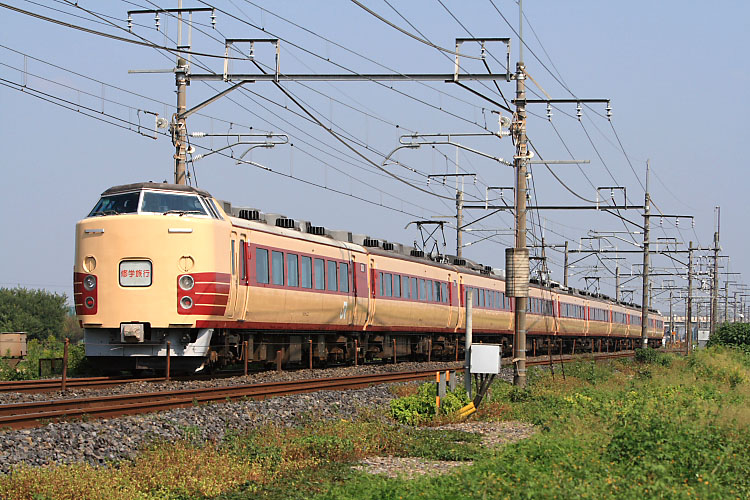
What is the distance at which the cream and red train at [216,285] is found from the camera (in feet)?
65.2

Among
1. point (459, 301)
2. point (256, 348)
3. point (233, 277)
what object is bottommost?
point (256, 348)

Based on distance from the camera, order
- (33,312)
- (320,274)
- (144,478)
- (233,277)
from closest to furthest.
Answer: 1. (144,478)
2. (233,277)
3. (320,274)
4. (33,312)

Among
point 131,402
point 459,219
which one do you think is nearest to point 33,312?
point 459,219

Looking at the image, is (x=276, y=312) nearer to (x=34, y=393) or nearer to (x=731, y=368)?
(x=34, y=393)

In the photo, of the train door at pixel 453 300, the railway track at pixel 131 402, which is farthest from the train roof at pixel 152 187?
the train door at pixel 453 300

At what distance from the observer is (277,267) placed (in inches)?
930

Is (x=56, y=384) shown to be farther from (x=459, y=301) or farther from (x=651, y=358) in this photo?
(x=651, y=358)

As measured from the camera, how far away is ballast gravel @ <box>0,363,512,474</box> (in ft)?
35.7

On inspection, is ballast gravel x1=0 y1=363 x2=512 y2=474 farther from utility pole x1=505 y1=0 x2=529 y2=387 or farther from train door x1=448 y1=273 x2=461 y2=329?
train door x1=448 y1=273 x2=461 y2=329

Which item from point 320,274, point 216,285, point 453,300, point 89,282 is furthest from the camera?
point 453,300

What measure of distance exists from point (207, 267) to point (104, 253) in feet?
6.79

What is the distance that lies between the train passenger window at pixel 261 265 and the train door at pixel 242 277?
55cm

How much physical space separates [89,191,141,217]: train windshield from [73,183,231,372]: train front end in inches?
1.1

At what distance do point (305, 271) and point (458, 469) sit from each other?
48.7 ft
